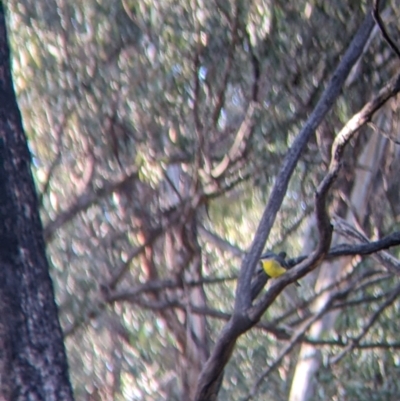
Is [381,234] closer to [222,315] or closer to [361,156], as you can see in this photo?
[361,156]

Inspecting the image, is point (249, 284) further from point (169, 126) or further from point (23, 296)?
point (169, 126)

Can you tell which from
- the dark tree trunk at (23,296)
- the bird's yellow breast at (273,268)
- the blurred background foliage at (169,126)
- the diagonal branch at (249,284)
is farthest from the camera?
the blurred background foliage at (169,126)

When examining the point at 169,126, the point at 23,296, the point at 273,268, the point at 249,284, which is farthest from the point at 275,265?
the point at 169,126

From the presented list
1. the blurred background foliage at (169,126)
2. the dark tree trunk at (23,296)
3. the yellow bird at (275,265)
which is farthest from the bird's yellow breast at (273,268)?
the blurred background foliage at (169,126)

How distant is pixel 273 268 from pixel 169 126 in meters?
2.74

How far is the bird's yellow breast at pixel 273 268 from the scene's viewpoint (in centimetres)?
396

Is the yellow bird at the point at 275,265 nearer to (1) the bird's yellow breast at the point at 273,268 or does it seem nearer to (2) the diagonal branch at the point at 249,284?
(1) the bird's yellow breast at the point at 273,268

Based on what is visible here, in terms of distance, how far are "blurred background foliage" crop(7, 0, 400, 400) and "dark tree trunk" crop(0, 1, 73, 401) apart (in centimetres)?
258

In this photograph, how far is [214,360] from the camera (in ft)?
10.8

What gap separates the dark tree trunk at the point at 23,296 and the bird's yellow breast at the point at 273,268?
1099mm

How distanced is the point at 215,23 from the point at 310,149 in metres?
1.20

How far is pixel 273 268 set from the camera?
4023 mm

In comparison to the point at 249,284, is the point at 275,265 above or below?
above

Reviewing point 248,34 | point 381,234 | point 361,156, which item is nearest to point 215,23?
point 248,34
